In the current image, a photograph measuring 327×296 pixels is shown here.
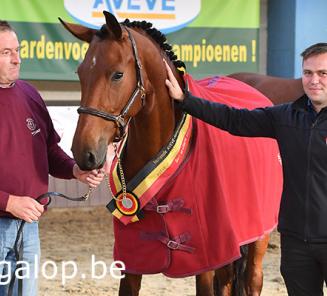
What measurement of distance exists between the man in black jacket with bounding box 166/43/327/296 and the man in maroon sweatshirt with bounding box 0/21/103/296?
785 millimetres

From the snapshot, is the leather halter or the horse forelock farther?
the horse forelock

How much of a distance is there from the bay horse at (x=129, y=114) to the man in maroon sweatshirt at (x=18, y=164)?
0.80 feet

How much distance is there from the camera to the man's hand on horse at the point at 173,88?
3154 mm

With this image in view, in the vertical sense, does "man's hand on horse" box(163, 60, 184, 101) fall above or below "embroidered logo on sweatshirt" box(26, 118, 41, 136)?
above

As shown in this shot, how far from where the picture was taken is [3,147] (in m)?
2.82

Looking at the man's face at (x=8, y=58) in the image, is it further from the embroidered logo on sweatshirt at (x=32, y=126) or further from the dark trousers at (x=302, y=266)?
the dark trousers at (x=302, y=266)

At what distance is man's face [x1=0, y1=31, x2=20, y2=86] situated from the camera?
9.18ft

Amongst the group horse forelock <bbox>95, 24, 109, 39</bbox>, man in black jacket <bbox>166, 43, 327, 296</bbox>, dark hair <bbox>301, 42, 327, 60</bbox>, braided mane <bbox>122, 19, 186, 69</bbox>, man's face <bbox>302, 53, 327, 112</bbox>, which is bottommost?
man in black jacket <bbox>166, 43, 327, 296</bbox>

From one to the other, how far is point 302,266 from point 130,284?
37.7 inches

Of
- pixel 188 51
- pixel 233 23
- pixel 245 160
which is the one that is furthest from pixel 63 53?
pixel 245 160

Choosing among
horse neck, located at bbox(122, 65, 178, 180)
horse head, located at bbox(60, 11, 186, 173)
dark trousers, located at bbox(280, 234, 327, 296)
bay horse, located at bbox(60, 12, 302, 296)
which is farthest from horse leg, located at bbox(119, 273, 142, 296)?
dark trousers, located at bbox(280, 234, 327, 296)

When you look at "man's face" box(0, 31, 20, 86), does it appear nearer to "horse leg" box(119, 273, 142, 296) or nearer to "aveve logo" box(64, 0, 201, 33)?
"horse leg" box(119, 273, 142, 296)

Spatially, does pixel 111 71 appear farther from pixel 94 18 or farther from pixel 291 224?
pixel 94 18

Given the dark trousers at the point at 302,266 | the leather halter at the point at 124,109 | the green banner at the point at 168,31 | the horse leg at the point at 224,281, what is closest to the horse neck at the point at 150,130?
the leather halter at the point at 124,109
